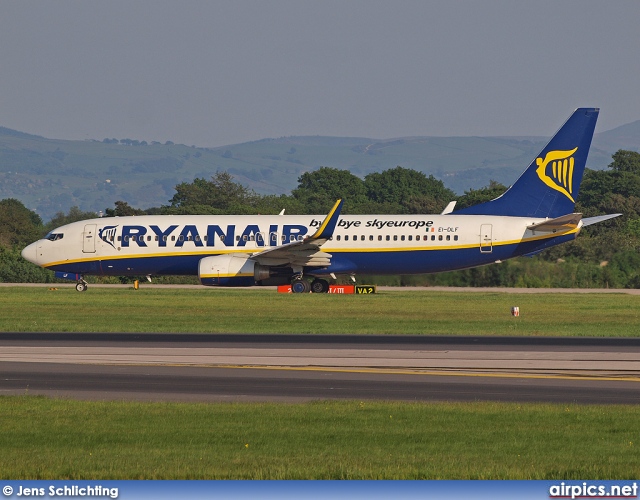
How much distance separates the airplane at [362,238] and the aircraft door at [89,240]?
0.17 feet

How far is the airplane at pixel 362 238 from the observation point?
51138mm

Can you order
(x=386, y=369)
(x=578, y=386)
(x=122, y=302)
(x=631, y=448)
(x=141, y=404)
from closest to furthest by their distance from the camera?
(x=631, y=448) < (x=141, y=404) < (x=578, y=386) < (x=386, y=369) < (x=122, y=302)

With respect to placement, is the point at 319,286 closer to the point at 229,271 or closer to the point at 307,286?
the point at 307,286

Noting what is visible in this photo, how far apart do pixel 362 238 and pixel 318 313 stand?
1174 cm

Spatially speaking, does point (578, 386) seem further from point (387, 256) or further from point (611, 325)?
point (387, 256)

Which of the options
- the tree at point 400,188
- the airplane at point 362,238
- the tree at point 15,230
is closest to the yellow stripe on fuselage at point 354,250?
the airplane at point 362,238

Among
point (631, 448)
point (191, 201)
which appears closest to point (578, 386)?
point (631, 448)

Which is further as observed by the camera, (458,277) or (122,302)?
(458,277)

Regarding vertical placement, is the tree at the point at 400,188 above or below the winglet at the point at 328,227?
above

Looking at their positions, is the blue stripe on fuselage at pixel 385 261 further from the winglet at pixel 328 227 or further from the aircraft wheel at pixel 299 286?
the winglet at pixel 328 227

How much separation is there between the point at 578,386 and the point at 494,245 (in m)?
30.5

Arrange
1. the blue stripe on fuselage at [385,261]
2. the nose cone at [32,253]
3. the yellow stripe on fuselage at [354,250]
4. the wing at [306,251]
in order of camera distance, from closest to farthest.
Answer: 1. the wing at [306,251]
2. the yellow stripe on fuselage at [354,250]
3. the blue stripe on fuselage at [385,261]
4. the nose cone at [32,253]

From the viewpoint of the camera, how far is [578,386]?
21.0m

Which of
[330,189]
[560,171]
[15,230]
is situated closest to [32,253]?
[560,171]
